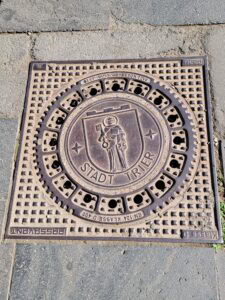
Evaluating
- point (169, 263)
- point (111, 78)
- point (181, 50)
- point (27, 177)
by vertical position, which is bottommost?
point (169, 263)

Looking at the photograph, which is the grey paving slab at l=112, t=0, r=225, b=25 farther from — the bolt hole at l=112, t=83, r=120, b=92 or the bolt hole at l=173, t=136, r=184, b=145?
the bolt hole at l=173, t=136, r=184, b=145

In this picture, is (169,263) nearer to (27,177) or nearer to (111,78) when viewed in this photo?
(27,177)

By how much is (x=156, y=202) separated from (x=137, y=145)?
46 cm

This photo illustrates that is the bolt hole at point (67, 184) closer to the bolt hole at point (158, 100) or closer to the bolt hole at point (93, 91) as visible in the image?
the bolt hole at point (93, 91)

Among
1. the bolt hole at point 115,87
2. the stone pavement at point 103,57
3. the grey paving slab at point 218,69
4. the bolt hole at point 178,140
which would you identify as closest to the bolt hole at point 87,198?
the stone pavement at point 103,57

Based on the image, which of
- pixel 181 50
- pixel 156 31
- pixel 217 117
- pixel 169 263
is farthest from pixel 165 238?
pixel 156 31

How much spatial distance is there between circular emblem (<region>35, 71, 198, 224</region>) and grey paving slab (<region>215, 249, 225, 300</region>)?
0.47 m

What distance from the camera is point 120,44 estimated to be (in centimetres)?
297

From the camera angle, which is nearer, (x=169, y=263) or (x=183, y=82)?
(x=169, y=263)

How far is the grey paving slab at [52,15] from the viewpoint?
311cm

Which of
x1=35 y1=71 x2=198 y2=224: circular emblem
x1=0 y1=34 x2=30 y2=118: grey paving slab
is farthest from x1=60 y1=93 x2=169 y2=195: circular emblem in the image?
x1=0 y1=34 x2=30 y2=118: grey paving slab

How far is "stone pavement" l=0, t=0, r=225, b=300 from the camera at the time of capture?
7.05ft

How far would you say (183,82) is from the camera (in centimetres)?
271

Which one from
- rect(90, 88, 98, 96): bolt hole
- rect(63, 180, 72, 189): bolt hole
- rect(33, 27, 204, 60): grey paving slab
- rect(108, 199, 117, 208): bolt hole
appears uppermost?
rect(33, 27, 204, 60): grey paving slab
